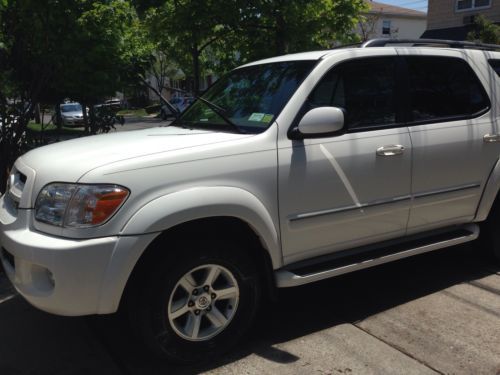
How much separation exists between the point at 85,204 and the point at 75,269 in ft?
1.12

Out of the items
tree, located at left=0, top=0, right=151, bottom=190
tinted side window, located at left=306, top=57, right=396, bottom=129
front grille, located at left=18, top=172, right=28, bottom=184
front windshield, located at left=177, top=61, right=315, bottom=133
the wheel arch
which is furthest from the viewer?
tree, located at left=0, top=0, right=151, bottom=190

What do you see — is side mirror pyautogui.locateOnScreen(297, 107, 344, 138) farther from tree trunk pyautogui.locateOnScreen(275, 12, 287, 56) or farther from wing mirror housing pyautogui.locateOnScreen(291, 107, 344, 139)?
tree trunk pyautogui.locateOnScreen(275, 12, 287, 56)

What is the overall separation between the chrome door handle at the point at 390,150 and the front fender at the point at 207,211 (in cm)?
99

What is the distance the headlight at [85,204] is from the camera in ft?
8.89

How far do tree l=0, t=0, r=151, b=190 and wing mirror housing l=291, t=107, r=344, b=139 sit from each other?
406cm

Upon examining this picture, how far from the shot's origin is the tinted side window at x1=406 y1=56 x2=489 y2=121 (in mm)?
3963

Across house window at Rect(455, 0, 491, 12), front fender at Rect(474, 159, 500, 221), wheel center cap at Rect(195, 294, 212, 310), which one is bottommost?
wheel center cap at Rect(195, 294, 212, 310)

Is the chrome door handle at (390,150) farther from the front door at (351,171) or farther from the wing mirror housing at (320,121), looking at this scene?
the wing mirror housing at (320,121)

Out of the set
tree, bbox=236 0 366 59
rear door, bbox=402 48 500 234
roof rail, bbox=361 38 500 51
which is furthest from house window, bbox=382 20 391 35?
rear door, bbox=402 48 500 234

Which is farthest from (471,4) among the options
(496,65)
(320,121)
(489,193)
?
(320,121)

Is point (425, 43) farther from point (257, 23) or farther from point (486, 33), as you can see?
point (486, 33)

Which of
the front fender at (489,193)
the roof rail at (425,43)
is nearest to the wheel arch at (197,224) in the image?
the roof rail at (425,43)

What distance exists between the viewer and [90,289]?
2721 mm

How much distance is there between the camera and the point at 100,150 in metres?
3.15
